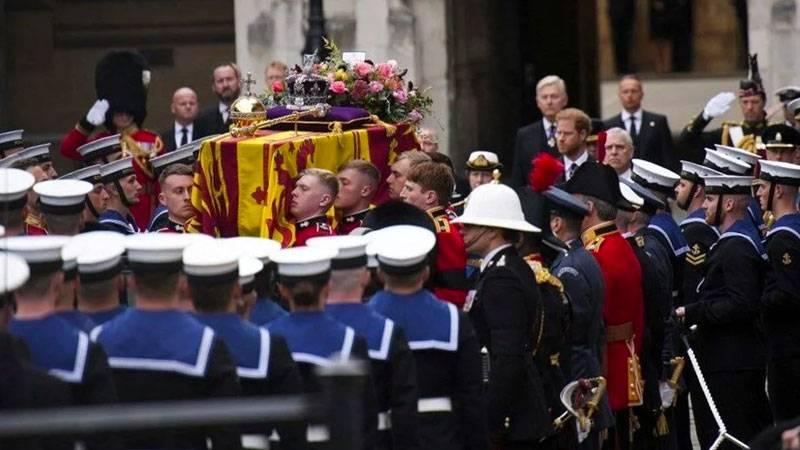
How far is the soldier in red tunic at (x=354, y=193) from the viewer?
1195 cm

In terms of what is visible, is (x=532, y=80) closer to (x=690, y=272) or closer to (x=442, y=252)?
(x=690, y=272)

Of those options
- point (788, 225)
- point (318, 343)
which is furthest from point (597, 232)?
point (318, 343)

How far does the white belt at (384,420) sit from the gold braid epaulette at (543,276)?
161cm

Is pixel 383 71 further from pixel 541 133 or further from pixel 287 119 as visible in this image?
pixel 541 133

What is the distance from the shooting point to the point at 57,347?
7.73 metres

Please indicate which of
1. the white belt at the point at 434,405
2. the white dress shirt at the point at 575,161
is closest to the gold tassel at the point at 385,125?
the white dress shirt at the point at 575,161

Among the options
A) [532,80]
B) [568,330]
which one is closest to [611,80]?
[532,80]

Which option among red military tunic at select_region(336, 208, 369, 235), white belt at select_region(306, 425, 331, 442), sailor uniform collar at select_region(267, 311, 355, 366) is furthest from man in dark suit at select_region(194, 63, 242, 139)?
white belt at select_region(306, 425, 331, 442)

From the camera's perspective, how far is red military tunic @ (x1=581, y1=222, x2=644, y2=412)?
37.0 ft

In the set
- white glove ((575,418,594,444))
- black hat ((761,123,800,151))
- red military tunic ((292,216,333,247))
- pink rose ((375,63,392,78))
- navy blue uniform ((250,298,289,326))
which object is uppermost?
pink rose ((375,63,392,78))

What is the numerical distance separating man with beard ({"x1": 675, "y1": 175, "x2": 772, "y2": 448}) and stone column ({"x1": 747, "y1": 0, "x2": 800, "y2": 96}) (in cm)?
678

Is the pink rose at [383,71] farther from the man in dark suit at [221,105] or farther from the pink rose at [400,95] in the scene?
the man in dark suit at [221,105]

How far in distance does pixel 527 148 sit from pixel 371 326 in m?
8.18

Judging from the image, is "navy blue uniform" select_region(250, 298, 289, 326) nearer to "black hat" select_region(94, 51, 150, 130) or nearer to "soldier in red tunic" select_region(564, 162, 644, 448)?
"soldier in red tunic" select_region(564, 162, 644, 448)
